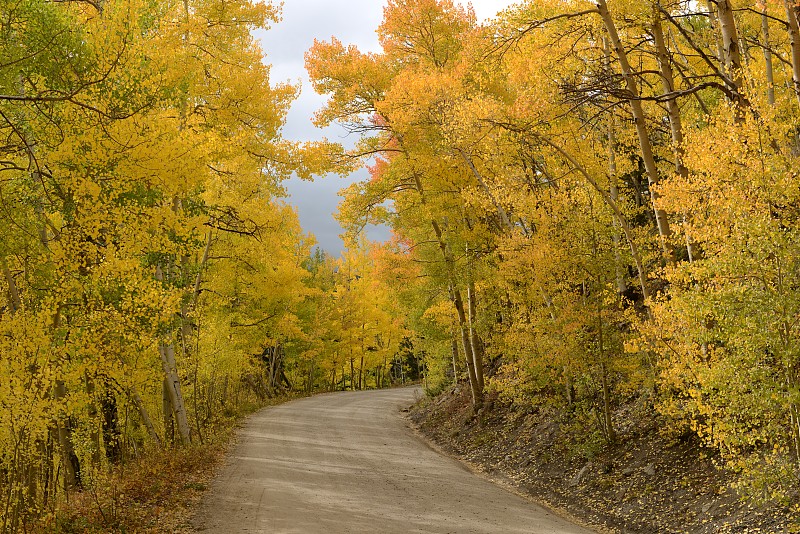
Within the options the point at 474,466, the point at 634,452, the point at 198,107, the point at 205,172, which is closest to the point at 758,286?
the point at 634,452

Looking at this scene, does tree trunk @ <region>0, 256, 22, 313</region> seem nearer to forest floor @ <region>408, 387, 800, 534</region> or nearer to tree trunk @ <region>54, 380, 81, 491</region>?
tree trunk @ <region>54, 380, 81, 491</region>

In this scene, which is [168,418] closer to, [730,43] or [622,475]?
[622,475]

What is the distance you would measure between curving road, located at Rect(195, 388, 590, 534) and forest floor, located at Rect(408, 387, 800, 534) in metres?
0.71

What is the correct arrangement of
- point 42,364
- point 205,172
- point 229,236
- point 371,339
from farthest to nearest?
point 371,339 → point 229,236 → point 205,172 → point 42,364

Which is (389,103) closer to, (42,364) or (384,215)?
(384,215)

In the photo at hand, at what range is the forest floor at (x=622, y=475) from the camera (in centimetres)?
745

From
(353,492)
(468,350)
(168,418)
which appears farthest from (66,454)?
(468,350)

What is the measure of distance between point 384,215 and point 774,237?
11.7 m

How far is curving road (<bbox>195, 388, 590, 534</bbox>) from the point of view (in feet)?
26.5

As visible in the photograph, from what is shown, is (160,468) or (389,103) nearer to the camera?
(160,468)

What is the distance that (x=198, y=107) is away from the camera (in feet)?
42.4

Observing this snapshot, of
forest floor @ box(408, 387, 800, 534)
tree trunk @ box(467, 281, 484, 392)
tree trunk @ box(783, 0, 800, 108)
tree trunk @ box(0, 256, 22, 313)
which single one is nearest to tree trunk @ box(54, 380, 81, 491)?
tree trunk @ box(0, 256, 22, 313)

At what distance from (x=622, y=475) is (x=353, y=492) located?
14.3 feet

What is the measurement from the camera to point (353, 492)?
9.98 metres
